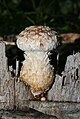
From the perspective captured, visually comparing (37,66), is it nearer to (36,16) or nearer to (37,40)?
(37,40)

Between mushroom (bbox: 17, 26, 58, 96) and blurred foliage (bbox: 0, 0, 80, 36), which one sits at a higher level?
blurred foliage (bbox: 0, 0, 80, 36)

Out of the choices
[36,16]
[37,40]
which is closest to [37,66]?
[37,40]

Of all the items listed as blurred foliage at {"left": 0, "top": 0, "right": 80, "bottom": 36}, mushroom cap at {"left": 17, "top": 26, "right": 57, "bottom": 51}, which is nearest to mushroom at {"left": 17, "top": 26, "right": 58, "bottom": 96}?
mushroom cap at {"left": 17, "top": 26, "right": 57, "bottom": 51}

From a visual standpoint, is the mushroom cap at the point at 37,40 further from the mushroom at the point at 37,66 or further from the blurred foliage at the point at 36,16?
the blurred foliage at the point at 36,16

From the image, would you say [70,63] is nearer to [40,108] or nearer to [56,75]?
[56,75]

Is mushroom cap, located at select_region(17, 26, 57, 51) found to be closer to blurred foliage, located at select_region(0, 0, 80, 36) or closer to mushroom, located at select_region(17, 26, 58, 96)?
mushroom, located at select_region(17, 26, 58, 96)
